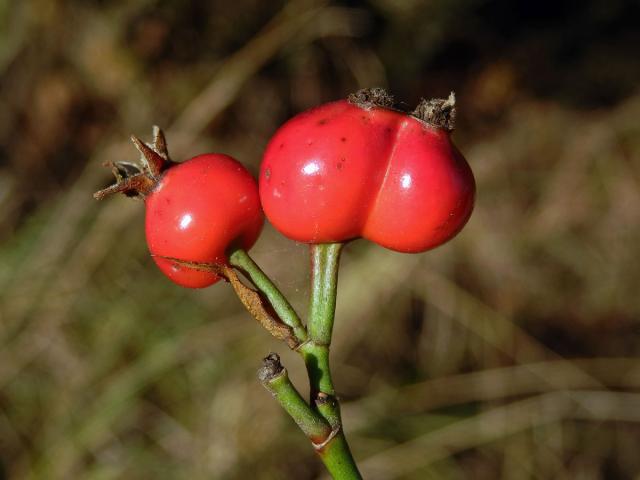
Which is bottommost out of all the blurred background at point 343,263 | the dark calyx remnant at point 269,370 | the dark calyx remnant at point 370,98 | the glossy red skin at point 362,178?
the blurred background at point 343,263

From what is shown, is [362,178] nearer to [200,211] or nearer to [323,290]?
[323,290]

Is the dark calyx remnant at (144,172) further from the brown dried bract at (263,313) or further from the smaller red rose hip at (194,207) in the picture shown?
the brown dried bract at (263,313)

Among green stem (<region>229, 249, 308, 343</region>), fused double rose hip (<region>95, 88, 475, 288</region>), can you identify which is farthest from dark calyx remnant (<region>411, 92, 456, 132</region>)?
green stem (<region>229, 249, 308, 343</region>)

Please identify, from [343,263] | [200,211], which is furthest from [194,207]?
[343,263]

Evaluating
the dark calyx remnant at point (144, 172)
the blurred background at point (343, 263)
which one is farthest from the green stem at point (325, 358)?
the blurred background at point (343, 263)

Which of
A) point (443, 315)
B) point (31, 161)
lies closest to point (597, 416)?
point (443, 315)

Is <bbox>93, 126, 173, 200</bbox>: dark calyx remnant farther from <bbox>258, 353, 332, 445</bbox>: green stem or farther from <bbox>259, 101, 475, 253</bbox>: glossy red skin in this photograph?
<bbox>258, 353, 332, 445</bbox>: green stem

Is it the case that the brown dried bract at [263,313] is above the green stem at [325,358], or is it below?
above
